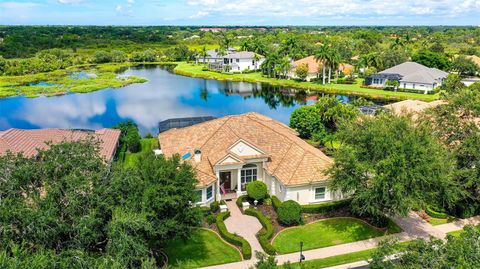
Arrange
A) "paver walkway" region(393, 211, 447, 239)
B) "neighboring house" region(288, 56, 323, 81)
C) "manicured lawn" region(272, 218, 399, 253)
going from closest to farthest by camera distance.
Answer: "manicured lawn" region(272, 218, 399, 253), "paver walkway" region(393, 211, 447, 239), "neighboring house" region(288, 56, 323, 81)

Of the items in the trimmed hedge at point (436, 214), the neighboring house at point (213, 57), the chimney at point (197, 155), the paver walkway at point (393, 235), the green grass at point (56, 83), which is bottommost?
the paver walkway at point (393, 235)

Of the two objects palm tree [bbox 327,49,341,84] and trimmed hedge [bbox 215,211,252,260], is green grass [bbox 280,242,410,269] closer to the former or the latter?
trimmed hedge [bbox 215,211,252,260]

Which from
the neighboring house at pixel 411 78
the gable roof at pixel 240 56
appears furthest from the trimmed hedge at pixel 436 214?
the gable roof at pixel 240 56

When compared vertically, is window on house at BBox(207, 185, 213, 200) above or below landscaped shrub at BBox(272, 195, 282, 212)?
above

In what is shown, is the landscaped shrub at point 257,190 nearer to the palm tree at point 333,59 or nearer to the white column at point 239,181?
the white column at point 239,181

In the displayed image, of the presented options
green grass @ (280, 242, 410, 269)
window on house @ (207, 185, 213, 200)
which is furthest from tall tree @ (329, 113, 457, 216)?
window on house @ (207, 185, 213, 200)

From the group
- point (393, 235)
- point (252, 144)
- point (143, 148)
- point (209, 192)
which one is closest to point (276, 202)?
point (252, 144)
